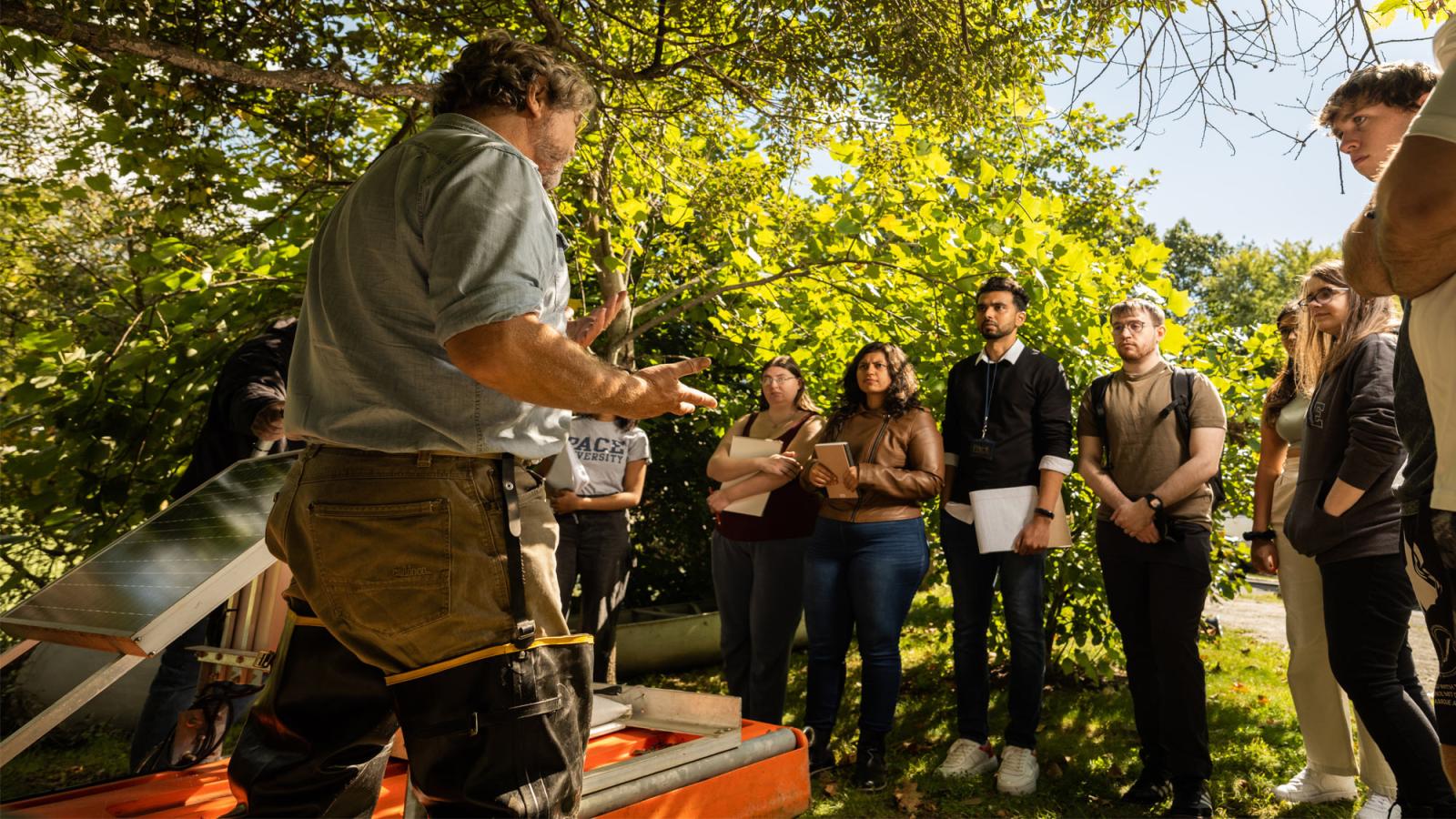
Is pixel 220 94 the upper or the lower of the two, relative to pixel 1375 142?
upper

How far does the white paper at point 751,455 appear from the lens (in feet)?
17.2

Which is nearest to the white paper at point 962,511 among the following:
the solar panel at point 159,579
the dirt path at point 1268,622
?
the solar panel at point 159,579

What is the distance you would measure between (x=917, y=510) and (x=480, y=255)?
140 inches

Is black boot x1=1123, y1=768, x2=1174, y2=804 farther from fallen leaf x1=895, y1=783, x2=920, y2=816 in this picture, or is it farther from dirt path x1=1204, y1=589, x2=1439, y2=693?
dirt path x1=1204, y1=589, x2=1439, y2=693

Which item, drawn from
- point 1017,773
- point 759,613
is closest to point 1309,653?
point 1017,773

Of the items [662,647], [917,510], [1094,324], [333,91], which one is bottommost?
[662,647]

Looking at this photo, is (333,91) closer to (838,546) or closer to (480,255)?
(838,546)

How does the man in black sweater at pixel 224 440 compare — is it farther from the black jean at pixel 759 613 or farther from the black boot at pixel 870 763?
the black boot at pixel 870 763

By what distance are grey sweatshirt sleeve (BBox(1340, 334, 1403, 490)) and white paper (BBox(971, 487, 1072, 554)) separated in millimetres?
1454

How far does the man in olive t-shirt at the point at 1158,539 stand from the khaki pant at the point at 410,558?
129 inches

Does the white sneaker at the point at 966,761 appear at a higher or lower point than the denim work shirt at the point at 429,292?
lower

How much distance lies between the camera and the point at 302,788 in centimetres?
202

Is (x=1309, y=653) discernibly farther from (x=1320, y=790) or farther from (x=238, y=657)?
(x=238, y=657)

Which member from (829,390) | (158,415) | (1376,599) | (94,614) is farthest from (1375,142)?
(158,415)
